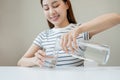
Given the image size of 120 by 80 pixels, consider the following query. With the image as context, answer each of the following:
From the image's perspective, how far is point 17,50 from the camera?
1442 millimetres

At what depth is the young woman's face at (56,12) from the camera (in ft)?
3.71

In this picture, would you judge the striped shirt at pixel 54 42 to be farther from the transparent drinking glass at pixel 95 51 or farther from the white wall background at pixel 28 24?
the transparent drinking glass at pixel 95 51

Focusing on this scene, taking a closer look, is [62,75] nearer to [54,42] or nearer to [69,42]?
[69,42]

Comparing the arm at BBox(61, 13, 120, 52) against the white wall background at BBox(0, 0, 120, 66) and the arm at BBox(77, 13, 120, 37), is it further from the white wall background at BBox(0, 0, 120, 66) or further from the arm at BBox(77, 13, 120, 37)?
the white wall background at BBox(0, 0, 120, 66)

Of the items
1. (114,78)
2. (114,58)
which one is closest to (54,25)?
(114,58)

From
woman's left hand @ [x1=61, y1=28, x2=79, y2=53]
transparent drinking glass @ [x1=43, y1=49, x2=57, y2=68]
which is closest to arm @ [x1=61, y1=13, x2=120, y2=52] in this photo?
woman's left hand @ [x1=61, y1=28, x2=79, y2=53]

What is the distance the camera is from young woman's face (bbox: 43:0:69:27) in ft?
3.71

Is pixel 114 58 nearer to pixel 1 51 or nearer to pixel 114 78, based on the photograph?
pixel 1 51

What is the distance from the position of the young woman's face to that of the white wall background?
24 cm

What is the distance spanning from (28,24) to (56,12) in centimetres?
35

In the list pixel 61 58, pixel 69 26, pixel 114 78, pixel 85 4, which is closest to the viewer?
pixel 114 78

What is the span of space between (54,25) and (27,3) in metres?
0.35

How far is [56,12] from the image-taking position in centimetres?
114

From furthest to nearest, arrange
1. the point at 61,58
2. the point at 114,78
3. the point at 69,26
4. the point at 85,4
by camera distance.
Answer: the point at 85,4 → the point at 69,26 → the point at 61,58 → the point at 114,78
